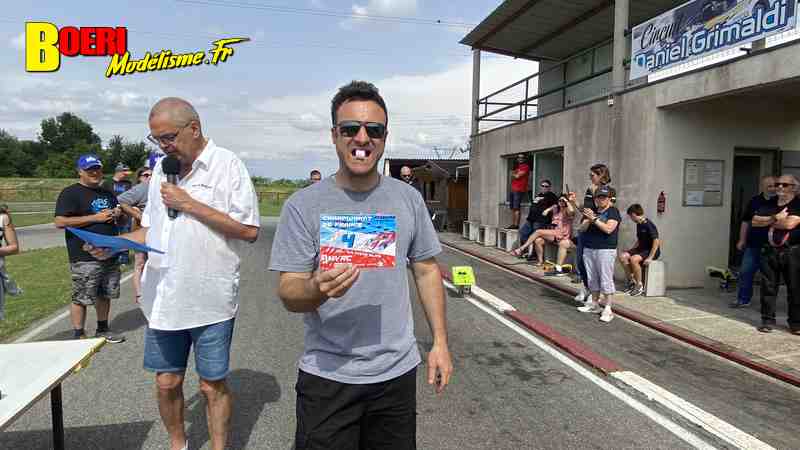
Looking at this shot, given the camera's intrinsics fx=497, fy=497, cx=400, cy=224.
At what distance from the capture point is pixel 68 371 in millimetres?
2553

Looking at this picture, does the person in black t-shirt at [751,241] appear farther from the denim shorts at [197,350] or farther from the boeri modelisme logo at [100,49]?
A: the boeri modelisme logo at [100,49]

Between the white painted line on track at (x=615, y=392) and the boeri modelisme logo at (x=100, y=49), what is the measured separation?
17137 millimetres

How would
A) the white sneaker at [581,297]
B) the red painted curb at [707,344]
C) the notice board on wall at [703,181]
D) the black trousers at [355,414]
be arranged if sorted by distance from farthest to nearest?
the notice board on wall at [703,181], the white sneaker at [581,297], the red painted curb at [707,344], the black trousers at [355,414]

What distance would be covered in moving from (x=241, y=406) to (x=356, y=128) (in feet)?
9.29

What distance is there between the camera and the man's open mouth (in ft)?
6.38

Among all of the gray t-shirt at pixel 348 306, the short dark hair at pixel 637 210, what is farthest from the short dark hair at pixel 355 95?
the short dark hair at pixel 637 210

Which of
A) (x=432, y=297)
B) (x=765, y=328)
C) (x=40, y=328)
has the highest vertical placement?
(x=432, y=297)

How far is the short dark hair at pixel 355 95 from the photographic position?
78.4 inches

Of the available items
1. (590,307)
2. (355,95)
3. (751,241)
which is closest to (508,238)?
(590,307)

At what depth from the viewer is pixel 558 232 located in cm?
1089

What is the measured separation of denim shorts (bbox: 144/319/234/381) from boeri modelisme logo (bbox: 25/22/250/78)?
17.3 m

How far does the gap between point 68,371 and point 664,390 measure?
→ 442cm

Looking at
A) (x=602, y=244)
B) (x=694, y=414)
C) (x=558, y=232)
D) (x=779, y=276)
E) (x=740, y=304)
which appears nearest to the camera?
(x=694, y=414)

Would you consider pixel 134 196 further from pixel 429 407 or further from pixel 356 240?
pixel 356 240
